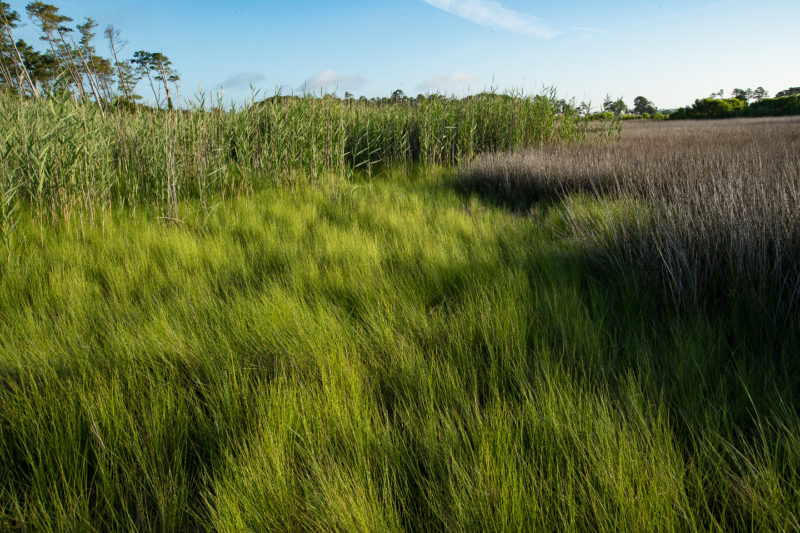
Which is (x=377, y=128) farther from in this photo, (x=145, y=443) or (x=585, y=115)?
(x=145, y=443)

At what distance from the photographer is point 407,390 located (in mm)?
1239

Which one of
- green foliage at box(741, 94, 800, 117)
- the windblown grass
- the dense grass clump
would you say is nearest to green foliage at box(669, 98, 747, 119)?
green foliage at box(741, 94, 800, 117)

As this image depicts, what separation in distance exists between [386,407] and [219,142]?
14.6 ft

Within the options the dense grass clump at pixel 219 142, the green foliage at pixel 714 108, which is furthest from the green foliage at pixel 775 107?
the dense grass clump at pixel 219 142

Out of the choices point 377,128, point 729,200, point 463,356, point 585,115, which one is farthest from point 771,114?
point 463,356

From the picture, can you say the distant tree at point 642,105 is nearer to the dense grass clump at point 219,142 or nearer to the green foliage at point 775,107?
the green foliage at point 775,107

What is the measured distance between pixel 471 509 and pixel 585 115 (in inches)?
332

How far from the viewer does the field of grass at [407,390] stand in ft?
2.87

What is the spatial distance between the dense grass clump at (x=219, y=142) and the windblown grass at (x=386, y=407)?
1334 mm

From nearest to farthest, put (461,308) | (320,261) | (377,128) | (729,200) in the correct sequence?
(461,308), (729,200), (320,261), (377,128)

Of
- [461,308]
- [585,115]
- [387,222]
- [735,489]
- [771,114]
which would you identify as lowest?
[735,489]

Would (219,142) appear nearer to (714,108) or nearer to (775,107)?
(775,107)

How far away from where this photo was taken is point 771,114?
23.2m

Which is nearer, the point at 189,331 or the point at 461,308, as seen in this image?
the point at 189,331
